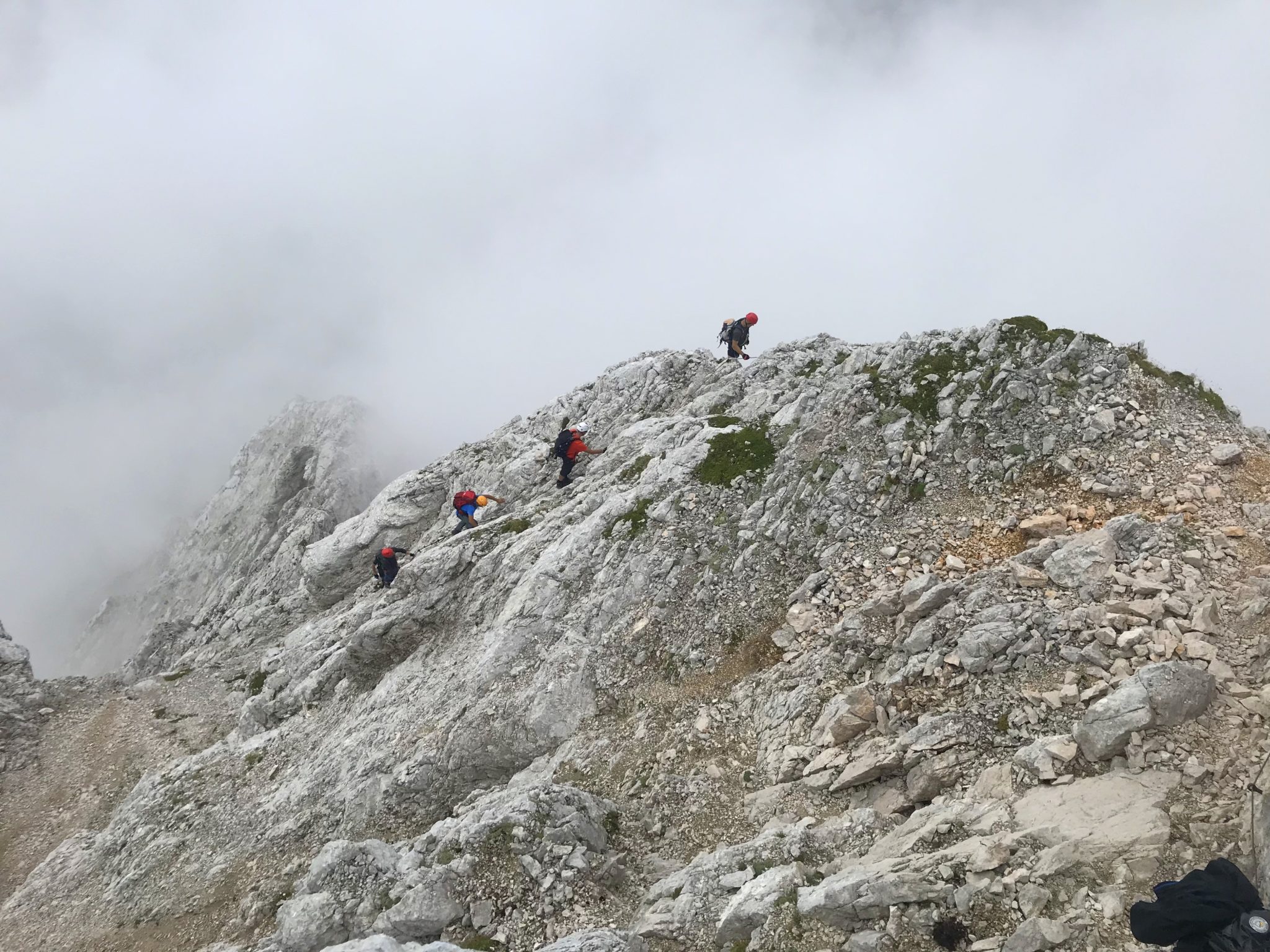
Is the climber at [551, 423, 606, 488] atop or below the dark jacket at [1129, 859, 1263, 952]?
atop

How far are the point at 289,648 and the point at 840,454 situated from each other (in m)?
30.4

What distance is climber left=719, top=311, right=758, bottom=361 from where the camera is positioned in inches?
1535

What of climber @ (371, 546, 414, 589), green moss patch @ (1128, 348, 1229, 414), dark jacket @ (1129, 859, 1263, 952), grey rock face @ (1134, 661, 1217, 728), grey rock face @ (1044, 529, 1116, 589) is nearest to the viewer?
dark jacket @ (1129, 859, 1263, 952)

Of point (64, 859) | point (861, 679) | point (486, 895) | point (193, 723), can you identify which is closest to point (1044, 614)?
point (861, 679)

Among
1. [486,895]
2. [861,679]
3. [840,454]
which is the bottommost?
[486,895]

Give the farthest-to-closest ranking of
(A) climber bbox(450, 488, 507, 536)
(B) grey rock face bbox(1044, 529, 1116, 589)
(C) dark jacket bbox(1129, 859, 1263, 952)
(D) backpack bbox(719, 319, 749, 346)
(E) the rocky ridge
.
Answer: (D) backpack bbox(719, 319, 749, 346) → (A) climber bbox(450, 488, 507, 536) → (B) grey rock face bbox(1044, 529, 1116, 589) → (E) the rocky ridge → (C) dark jacket bbox(1129, 859, 1263, 952)

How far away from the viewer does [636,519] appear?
2605 centimetres

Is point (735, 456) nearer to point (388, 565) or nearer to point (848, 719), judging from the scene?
point (848, 719)

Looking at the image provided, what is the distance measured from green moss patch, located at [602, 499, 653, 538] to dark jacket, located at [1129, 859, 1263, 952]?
19.0m

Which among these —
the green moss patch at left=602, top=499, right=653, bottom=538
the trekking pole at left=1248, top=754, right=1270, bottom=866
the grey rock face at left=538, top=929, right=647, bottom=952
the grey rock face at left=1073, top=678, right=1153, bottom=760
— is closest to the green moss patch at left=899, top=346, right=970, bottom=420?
the green moss patch at left=602, top=499, right=653, bottom=538

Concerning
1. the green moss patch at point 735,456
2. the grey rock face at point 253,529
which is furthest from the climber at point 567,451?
the grey rock face at point 253,529

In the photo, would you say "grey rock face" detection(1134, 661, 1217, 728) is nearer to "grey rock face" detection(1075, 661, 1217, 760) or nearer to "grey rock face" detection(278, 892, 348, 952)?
"grey rock face" detection(1075, 661, 1217, 760)

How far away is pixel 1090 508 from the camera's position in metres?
18.0

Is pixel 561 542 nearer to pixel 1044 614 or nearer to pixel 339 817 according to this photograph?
pixel 339 817
